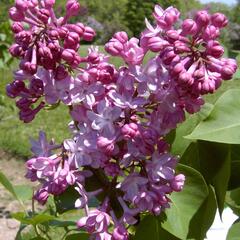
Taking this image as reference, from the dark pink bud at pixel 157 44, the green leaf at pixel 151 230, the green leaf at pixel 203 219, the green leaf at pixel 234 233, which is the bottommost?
the green leaf at pixel 234 233

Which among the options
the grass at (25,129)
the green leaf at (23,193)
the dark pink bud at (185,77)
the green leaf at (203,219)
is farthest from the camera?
the grass at (25,129)

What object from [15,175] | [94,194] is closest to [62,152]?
[94,194]

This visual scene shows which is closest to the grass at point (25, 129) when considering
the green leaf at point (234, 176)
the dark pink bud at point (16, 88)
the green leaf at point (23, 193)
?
the green leaf at point (23, 193)

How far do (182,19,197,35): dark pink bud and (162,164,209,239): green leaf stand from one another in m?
0.17

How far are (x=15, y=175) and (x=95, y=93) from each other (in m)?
3.20

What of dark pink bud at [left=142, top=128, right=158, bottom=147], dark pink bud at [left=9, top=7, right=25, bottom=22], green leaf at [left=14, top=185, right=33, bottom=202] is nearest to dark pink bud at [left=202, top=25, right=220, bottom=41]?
dark pink bud at [left=142, top=128, right=158, bottom=147]

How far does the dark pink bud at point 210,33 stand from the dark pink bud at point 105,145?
0.51ft

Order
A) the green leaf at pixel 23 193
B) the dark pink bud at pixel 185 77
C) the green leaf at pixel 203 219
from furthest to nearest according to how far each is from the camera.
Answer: the green leaf at pixel 23 193, the green leaf at pixel 203 219, the dark pink bud at pixel 185 77

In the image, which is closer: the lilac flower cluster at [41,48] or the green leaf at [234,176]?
the lilac flower cluster at [41,48]

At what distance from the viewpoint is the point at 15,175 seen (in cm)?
376

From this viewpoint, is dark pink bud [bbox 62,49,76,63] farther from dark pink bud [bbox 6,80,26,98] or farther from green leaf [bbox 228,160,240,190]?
green leaf [bbox 228,160,240,190]

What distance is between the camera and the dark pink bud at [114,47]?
665mm

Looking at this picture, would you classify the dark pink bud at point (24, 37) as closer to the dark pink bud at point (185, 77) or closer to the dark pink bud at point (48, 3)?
the dark pink bud at point (48, 3)

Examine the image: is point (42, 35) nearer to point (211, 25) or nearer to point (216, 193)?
point (211, 25)
